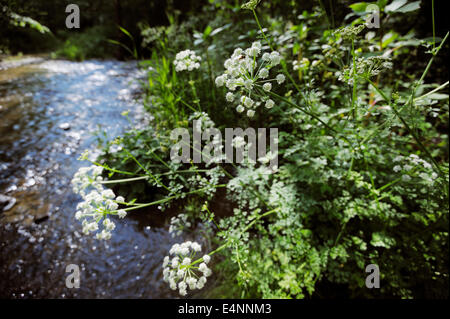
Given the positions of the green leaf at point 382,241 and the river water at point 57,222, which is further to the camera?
the river water at point 57,222

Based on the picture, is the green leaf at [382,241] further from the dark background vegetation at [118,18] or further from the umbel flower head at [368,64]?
the dark background vegetation at [118,18]

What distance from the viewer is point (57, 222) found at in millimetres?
1831

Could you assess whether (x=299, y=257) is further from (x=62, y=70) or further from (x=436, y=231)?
(x=62, y=70)

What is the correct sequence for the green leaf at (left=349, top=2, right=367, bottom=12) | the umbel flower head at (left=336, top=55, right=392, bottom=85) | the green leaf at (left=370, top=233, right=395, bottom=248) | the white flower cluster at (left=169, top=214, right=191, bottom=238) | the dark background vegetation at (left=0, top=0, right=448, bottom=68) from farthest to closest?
the dark background vegetation at (left=0, top=0, right=448, bottom=68), the white flower cluster at (left=169, top=214, right=191, bottom=238), the green leaf at (left=349, top=2, right=367, bottom=12), the green leaf at (left=370, top=233, right=395, bottom=248), the umbel flower head at (left=336, top=55, right=392, bottom=85)

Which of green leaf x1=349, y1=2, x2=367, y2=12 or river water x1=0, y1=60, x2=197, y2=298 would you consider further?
river water x1=0, y1=60, x2=197, y2=298

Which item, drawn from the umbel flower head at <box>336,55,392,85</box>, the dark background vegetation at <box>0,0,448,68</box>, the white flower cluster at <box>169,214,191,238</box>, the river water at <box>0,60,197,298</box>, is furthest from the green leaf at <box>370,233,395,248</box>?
the dark background vegetation at <box>0,0,448,68</box>

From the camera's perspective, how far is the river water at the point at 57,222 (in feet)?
4.96

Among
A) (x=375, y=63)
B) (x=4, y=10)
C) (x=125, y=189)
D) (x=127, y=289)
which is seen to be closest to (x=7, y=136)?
(x=4, y=10)

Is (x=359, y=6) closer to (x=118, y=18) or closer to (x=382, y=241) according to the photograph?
(x=382, y=241)

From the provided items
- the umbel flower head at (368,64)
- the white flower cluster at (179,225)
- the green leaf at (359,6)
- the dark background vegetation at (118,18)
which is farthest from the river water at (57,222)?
the green leaf at (359,6)

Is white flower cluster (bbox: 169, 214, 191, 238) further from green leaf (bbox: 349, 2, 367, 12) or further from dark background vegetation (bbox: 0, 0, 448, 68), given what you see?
dark background vegetation (bbox: 0, 0, 448, 68)

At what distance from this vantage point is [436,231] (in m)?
1.32

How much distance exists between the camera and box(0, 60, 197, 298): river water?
59.6 inches

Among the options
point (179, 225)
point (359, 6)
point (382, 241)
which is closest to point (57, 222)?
point (179, 225)
